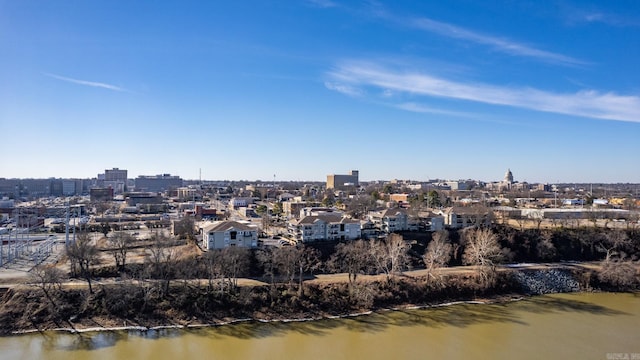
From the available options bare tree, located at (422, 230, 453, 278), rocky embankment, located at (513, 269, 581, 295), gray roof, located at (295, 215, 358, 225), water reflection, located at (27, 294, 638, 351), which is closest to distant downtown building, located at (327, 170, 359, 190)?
gray roof, located at (295, 215, 358, 225)

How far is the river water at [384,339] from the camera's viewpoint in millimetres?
7949

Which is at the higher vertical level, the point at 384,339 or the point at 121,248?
the point at 121,248

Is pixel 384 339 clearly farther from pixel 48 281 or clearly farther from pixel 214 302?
pixel 48 281

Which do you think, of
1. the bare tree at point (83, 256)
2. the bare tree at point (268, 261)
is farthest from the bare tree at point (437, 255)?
the bare tree at point (83, 256)

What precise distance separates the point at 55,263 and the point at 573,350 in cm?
1368

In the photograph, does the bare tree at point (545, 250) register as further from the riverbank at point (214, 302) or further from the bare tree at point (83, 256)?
the bare tree at point (83, 256)

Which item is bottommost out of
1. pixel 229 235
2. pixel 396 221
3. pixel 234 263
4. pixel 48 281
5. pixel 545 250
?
pixel 48 281

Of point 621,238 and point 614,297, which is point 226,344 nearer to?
point 614,297

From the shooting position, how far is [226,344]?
841cm

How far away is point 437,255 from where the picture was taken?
12086 mm

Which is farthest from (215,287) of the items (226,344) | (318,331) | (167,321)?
(318,331)

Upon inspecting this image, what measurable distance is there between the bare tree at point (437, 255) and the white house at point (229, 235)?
5498 mm

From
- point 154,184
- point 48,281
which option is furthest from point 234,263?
point 154,184

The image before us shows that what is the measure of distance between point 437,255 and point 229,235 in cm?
644
